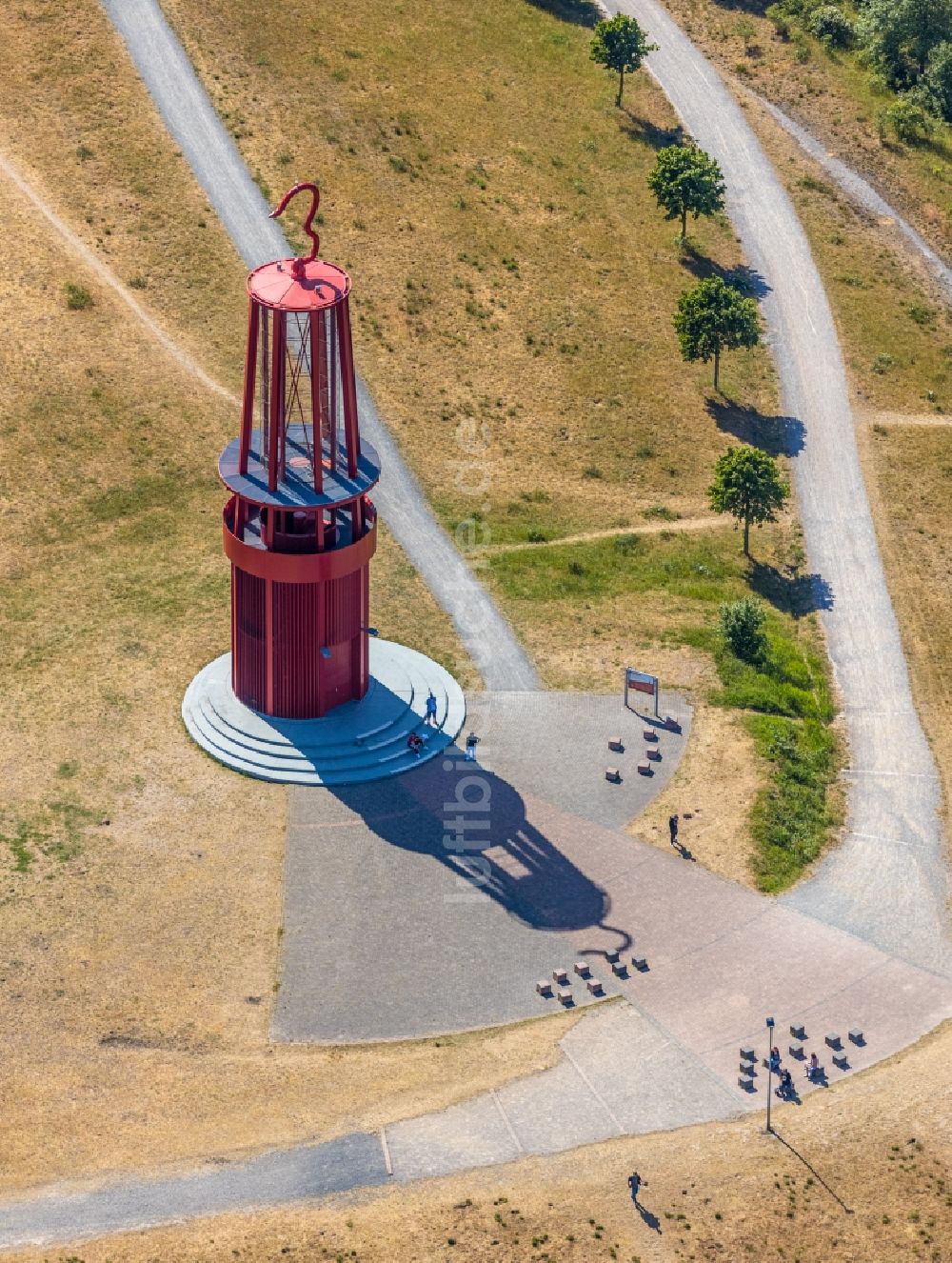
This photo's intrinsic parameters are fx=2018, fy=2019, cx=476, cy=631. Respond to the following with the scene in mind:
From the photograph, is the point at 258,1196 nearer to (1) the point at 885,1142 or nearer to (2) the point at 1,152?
(1) the point at 885,1142

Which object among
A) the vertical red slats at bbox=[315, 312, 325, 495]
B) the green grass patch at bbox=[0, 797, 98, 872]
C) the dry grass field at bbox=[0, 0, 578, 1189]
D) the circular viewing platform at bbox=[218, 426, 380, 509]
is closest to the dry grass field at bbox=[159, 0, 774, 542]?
Result: the dry grass field at bbox=[0, 0, 578, 1189]

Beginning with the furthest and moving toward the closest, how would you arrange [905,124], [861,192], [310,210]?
[905,124]
[861,192]
[310,210]

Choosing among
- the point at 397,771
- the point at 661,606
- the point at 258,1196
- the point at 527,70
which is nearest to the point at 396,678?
the point at 397,771

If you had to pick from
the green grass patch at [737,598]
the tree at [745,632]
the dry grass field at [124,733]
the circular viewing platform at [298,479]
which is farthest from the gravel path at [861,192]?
the circular viewing platform at [298,479]

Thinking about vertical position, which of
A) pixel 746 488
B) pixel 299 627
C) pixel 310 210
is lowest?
pixel 746 488

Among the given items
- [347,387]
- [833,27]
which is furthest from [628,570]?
[833,27]

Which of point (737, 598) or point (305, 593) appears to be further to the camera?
point (737, 598)

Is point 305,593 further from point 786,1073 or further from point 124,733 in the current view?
point 786,1073
